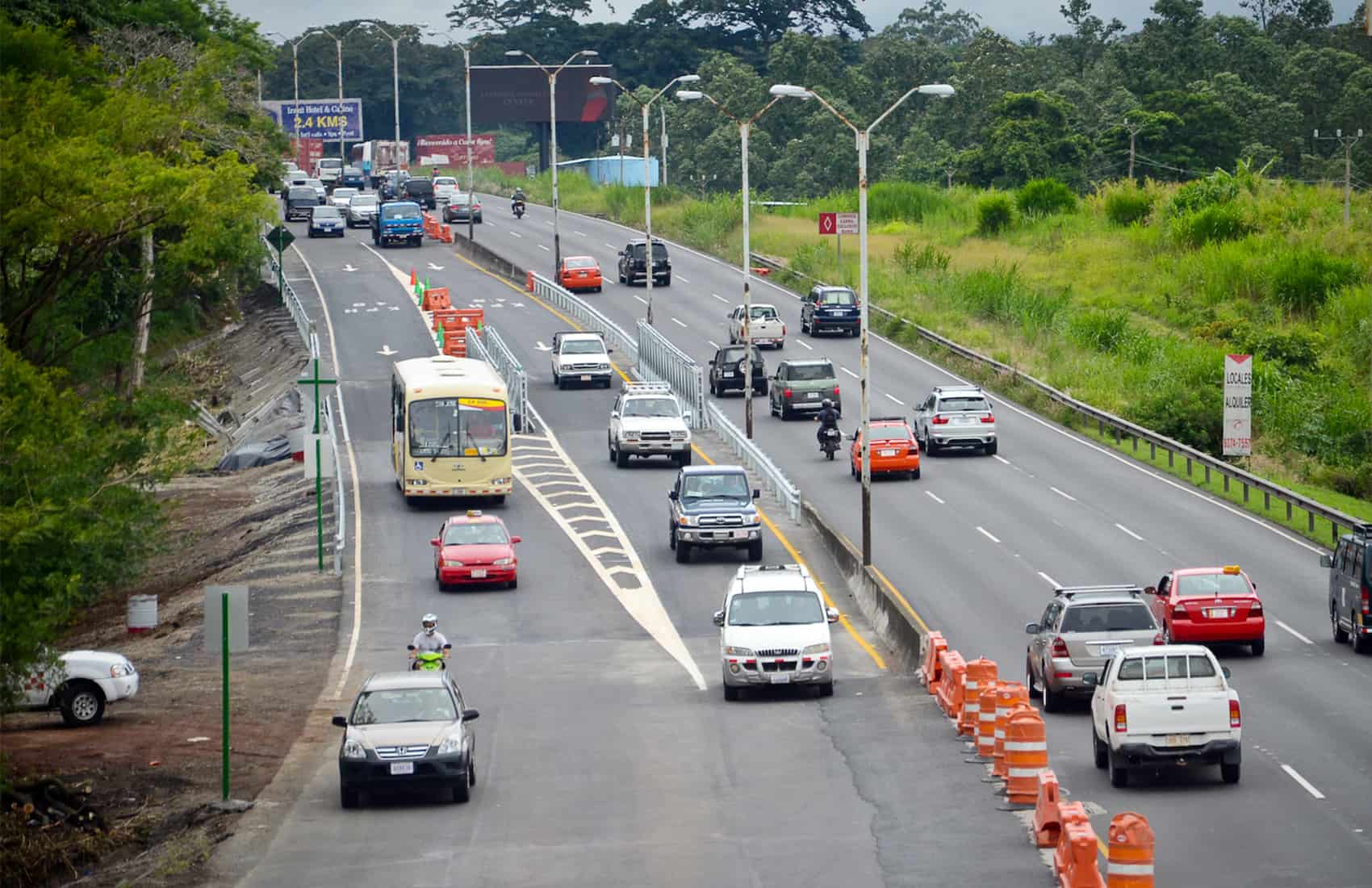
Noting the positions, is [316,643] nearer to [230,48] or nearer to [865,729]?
[865,729]

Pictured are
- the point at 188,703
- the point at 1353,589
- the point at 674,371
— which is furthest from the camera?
the point at 674,371

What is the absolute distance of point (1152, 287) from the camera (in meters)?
83.1

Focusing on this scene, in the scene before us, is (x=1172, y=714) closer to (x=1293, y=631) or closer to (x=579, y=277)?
(x=1293, y=631)

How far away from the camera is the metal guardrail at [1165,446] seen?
43.1 meters

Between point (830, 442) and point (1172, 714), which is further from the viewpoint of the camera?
point (830, 442)

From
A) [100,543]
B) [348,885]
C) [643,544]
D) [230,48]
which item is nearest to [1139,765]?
[348,885]

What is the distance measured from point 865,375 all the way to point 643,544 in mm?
6878

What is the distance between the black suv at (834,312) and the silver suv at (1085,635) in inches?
1842

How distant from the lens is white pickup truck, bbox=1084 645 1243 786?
826 inches

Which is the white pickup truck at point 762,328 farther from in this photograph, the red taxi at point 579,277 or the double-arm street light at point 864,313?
the double-arm street light at point 864,313

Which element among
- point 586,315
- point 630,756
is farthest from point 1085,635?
point 586,315

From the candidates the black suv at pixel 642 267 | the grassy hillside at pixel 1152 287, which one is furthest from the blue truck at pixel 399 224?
the black suv at pixel 642 267

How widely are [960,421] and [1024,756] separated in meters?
32.0

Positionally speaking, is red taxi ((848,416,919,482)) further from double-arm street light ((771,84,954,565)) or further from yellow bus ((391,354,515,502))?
double-arm street light ((771,84,954,565))
